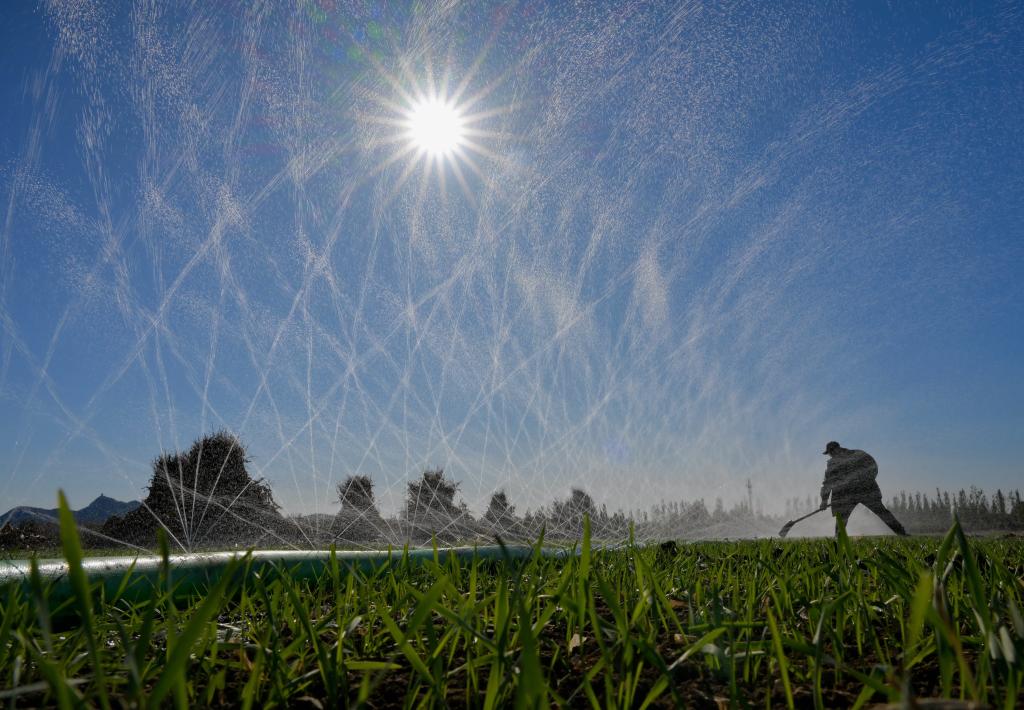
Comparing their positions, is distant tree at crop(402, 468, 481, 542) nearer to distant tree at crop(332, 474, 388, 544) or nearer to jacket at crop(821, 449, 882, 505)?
distant tree at crop(332, 474, 388, 544)

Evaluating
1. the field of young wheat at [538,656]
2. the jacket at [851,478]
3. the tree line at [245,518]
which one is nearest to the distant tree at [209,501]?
the tree line at [245,518]

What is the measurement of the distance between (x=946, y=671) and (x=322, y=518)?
23.6m

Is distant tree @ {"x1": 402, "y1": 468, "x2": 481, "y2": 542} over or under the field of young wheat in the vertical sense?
over

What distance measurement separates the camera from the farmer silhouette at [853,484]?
43.9 feet

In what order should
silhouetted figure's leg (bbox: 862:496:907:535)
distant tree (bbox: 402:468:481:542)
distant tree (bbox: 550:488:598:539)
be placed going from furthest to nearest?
distant tree (bbox: 402:468:481:542)
distant tree (bbox: 550:488:598:539)
silhouetted figure's leg (bbox: 862:496:907:535)

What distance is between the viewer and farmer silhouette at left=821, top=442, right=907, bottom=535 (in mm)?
13375

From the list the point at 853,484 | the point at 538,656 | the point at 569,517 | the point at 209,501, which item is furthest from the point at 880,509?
the point at 209,501

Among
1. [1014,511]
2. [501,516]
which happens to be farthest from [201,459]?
[1014,511]

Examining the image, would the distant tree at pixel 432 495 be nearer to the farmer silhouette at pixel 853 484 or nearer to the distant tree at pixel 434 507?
the distant tree at pixel 434 507

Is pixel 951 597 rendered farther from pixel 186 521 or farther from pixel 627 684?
pixel 186 521

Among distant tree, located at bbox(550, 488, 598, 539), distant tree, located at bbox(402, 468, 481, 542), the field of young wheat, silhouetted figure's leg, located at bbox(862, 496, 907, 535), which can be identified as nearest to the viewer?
the field of young wheat

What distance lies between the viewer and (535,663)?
2.86ft

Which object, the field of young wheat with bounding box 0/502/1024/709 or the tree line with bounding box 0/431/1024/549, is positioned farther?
the tree line with bounding box 0/431/1024/549

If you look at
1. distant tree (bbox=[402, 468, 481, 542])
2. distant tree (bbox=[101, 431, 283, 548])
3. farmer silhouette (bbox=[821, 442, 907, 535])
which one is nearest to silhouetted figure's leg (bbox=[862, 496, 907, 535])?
farmer silhouette (bbox=[821, 442, 907, 535])
